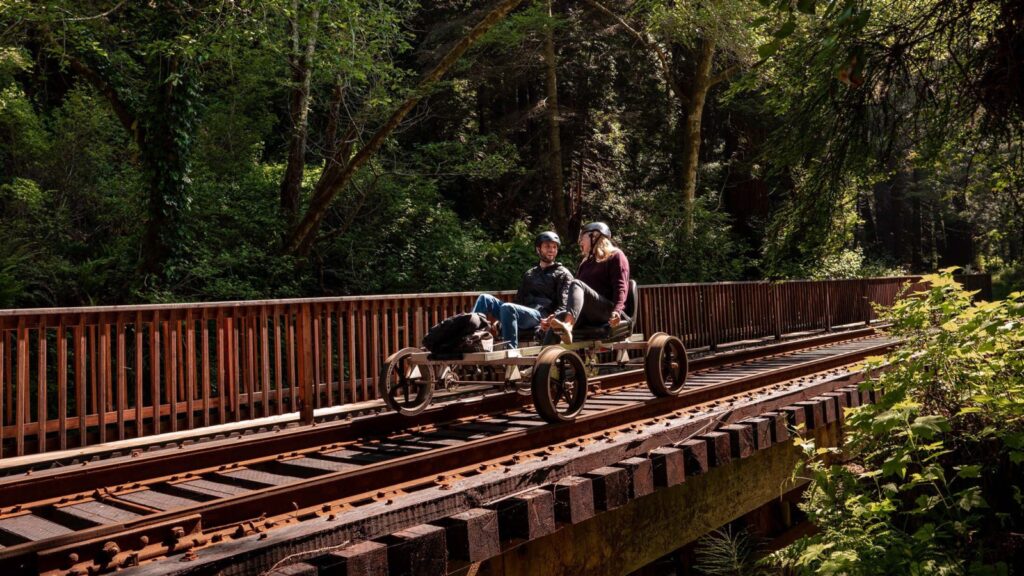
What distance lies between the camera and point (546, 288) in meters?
7.62

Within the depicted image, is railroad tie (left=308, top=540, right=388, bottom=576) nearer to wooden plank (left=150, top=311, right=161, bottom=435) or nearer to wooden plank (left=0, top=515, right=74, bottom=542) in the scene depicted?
wooden plank (left=0, top=515, right=74, bottom=542)

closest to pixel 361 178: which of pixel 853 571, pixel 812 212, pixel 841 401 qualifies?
pixel 812 212

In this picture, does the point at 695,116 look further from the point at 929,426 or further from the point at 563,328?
the point at 929,426

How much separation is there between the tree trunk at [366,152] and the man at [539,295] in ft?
27.1

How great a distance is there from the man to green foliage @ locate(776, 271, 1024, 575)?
9.43 ft

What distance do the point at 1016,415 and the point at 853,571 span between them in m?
1.58

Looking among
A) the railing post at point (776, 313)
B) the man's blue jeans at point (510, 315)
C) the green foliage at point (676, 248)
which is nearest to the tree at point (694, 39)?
the green foliage at point (676, 248)

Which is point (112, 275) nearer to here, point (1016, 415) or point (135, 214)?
point (135, 214)

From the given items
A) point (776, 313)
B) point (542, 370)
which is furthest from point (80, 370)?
point (776, 313)

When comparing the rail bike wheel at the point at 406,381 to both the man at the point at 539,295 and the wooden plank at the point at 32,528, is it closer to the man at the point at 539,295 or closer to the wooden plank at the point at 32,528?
the man at the point at 539,295

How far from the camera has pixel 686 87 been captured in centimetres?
2573

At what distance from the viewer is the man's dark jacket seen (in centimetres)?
754

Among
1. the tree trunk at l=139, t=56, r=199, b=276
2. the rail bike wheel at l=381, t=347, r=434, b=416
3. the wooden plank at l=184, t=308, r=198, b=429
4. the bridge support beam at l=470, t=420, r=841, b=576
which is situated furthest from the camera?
the tree trunk at l=139, t=56, r=199, b=276

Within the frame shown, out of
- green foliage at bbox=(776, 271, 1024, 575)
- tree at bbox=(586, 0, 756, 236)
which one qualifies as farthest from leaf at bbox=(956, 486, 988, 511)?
tree at bbox=(586, 0, 756, 236)
